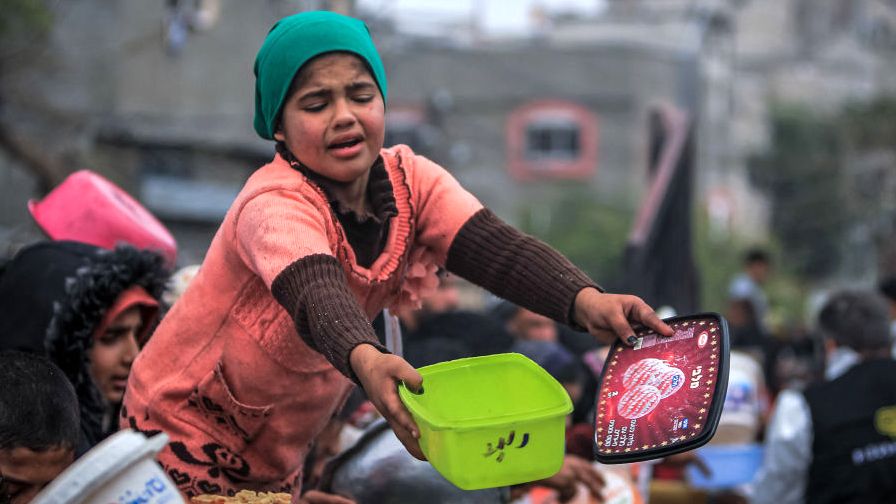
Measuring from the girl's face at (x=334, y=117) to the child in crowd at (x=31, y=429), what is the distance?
74cm

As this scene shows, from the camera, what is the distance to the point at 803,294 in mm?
39938

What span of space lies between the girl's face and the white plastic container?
902 mm

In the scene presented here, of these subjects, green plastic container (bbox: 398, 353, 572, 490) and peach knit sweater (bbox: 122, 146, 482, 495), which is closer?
green plastic container (bbox: 398, 353, 572, 490)

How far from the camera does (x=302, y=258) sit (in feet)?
8.95

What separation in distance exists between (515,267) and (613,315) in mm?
280

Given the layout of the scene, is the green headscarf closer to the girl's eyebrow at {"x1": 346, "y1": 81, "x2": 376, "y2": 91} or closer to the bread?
the girl's eyebrow at {"x1": 346, "y1": 81, "x2": 376, "y2": 91}

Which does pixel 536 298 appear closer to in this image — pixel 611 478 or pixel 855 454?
pixel 611 478

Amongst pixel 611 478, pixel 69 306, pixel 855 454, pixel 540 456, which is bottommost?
pixel 855 454

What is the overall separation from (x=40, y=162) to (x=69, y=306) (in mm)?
9129

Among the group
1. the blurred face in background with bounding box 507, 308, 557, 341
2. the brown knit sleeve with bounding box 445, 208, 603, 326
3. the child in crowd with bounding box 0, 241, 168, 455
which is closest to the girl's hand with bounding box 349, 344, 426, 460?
the brown knit sleeve with bounding box 445, 208, 603, 326

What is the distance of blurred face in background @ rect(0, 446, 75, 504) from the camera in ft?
9.46

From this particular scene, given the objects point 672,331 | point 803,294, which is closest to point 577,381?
point 672,331

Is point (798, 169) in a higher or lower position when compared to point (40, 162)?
lower

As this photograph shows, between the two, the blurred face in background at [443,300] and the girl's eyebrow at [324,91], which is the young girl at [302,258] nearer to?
the girl's eyebrow at [324,91]
